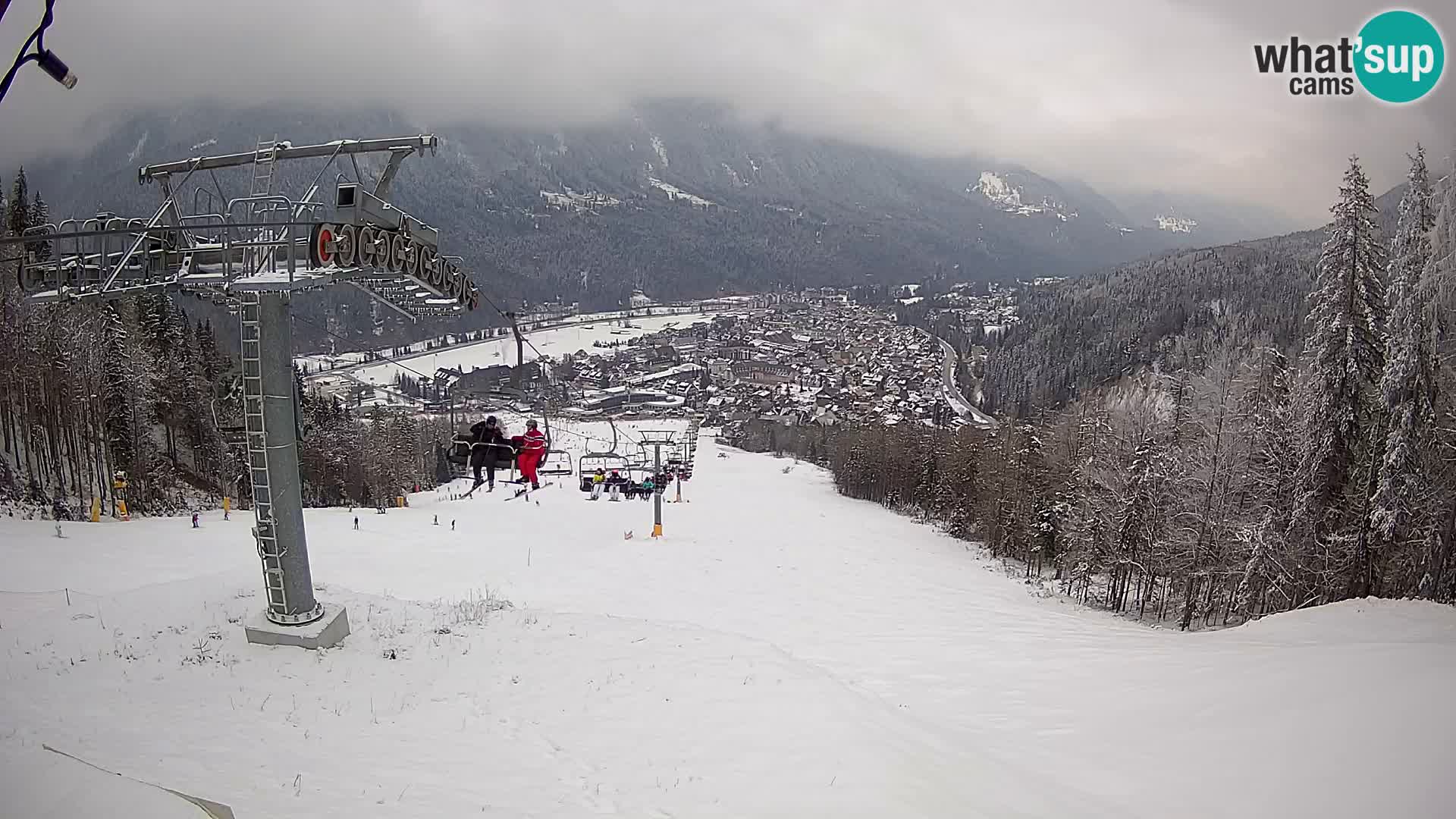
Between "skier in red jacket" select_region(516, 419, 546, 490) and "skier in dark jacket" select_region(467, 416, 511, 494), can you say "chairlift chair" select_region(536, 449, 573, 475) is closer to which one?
"skier in red jacket" select_region(516, 419, 546, 490)

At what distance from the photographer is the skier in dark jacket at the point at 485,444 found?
34.4 ft

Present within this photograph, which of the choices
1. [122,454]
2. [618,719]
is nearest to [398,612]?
[618,719]

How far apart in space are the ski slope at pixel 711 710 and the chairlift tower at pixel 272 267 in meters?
1.31

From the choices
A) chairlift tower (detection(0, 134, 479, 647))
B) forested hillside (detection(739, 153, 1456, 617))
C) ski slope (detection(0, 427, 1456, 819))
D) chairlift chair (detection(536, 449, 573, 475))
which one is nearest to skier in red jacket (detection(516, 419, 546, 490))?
chairlift chair (detection(536, 449, 573, 475))

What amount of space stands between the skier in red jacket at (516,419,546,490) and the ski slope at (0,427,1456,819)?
106 inches

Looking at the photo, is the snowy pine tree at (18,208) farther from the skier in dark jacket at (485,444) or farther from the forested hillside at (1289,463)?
the forested hillside at (1289,463)

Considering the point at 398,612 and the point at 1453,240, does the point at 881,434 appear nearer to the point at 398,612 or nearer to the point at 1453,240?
the point at 1453,240

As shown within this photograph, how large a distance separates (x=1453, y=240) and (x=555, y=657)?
19.4 metres

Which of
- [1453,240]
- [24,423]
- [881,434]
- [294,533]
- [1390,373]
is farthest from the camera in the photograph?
[881,434]

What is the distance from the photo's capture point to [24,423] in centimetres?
3531

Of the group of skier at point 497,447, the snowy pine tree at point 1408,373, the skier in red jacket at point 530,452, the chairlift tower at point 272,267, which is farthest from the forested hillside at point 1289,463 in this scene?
the chairlift tower at point 272,267

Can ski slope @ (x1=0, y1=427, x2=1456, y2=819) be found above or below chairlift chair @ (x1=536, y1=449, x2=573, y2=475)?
below

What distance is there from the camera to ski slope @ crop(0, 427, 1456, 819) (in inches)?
279

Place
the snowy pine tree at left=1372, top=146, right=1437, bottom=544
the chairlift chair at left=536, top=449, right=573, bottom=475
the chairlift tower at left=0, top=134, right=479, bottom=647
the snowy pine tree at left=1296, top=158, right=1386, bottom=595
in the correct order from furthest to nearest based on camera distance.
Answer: the snowy pine tree at left=1296, top=158, right=1386, bottom=595
the snowy pine tree at left=1372, top=146, right=1437, bottom=544
the chairlift chair at left=536, top=449, right=573, bottom=475
the chairlift tower at left=0, top=134, right=479, bottom=647
